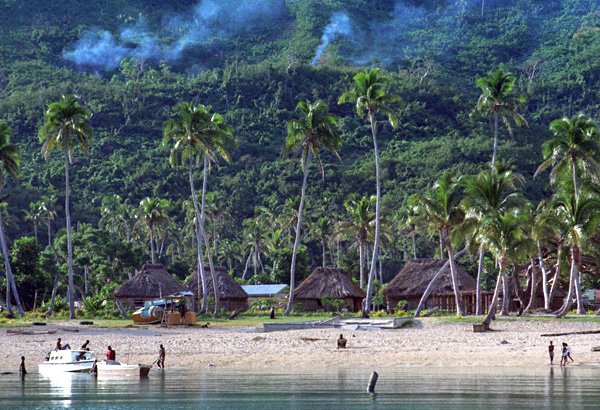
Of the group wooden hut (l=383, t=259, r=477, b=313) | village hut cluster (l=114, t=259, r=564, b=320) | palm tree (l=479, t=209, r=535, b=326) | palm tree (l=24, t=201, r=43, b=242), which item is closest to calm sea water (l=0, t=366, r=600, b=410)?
palm tree (l=479, t=209, r=535, b=326)

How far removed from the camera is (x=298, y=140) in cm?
6194

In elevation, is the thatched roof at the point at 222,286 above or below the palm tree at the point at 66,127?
below

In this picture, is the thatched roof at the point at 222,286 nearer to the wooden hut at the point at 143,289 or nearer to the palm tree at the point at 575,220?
the wooden hut at the point at 143,289

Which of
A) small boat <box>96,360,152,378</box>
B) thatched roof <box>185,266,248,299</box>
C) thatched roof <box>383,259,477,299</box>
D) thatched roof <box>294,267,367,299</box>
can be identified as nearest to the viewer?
small boat <box>96,360,152,378</box>

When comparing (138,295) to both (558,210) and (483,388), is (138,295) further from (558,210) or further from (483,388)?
(483,388)

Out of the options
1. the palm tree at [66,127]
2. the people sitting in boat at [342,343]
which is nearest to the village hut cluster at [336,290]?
the palm tree at [66,127]

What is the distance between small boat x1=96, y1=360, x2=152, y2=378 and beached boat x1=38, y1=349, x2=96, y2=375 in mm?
1097

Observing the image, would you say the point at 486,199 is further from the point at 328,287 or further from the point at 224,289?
the point at 224,289

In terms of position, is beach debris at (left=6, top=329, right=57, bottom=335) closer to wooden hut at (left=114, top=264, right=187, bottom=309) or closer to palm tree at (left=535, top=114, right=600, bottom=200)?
wooden hut at (left=114, top=264, right=187, bottom=309)

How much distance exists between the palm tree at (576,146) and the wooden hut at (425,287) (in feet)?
44.4

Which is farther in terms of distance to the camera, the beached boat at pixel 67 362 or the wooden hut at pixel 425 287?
the wooden hut at pixel 425 287

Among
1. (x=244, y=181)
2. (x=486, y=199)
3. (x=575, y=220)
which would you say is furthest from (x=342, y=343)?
(x=244, y=181)

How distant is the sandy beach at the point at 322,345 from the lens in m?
35.0

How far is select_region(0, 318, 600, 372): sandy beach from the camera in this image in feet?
115
